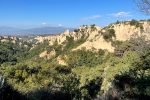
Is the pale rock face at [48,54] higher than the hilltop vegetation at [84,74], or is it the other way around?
the hilltop vegetation at [84,74]

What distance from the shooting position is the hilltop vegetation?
11.2m

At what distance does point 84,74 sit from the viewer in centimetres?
5044

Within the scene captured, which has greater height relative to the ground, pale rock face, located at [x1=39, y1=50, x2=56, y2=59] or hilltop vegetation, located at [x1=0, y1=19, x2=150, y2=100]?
hilltop vegetation, located at [x1=0, y1=19, x2=150, y2=100]

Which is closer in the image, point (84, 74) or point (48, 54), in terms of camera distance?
point (84, 74)

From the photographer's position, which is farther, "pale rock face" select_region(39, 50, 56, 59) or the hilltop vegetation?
"pale rock face" select_region(39, 50, 56, 59)

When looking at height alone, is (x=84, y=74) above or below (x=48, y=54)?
above

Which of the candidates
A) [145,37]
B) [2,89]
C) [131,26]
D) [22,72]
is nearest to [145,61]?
[145,37]

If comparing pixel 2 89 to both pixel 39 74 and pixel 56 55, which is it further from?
pixel 56 55

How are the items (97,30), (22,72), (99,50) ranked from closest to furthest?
(22,72) → (99,50) → (97,30)

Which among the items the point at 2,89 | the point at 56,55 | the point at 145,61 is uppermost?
the point at 2,89

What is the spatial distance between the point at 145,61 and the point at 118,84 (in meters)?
13.8

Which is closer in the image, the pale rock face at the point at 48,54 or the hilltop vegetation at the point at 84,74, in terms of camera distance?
the hilltop vegetation at the point at 84,74

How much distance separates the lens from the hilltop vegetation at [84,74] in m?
11.2

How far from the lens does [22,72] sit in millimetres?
50812
